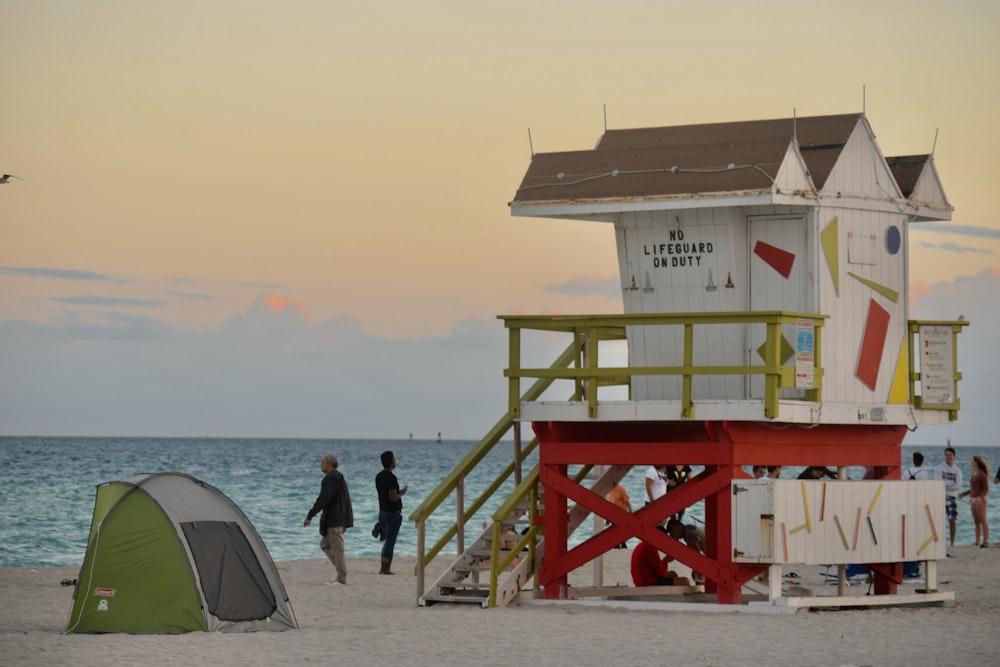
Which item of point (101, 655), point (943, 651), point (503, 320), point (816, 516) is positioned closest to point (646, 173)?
point (503, 320)

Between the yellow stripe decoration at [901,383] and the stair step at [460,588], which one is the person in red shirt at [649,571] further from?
the yellow stripe decoration at [901,383]

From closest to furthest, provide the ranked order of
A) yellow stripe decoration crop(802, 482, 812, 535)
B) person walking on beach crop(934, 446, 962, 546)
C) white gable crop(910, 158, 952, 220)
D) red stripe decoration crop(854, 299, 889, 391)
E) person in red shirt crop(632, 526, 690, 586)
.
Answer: yellow stripe decoration crop(802, 482, 812, 535) → red stripe decoration crop(854, 299, 889, 391) → white gable crop(910, 158, 952, 220) → person in red shirt crop(632, 526, 690, 586) → person walking on beach crop(934, 446, 962, 546)

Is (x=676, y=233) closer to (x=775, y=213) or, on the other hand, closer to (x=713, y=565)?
(x=775, y=213)

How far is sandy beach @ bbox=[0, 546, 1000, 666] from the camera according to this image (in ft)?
44.8

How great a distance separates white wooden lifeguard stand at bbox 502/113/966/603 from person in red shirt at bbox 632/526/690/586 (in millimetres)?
845

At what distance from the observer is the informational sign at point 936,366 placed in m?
18.6

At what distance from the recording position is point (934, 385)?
61.1ft

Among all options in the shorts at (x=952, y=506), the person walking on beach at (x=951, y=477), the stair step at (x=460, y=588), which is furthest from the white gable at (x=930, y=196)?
the shorts at (x=952, y=506)

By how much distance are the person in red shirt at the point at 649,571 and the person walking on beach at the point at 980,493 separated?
10.6 meters

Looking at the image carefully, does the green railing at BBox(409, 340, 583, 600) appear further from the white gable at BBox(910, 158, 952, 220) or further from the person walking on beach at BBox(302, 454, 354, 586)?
the white gable at BBox(910, 158, 952, 220)

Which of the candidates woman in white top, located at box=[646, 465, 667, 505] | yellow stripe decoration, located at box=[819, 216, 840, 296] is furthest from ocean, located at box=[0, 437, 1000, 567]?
yellow stripe decoration, located at box=[819, 216, 840, 296]

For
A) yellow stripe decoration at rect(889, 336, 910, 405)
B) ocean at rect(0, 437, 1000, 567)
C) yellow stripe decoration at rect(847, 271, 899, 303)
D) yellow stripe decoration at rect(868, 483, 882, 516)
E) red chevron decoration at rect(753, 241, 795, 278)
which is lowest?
ocean at rect(0, 437, 1000, 567)

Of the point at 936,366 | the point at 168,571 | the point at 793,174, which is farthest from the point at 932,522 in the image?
the point at 168,571

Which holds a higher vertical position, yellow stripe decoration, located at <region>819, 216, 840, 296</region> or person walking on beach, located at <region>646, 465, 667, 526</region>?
yellow stripe decoration, located at <region>819, 216, 840, 296</region>
